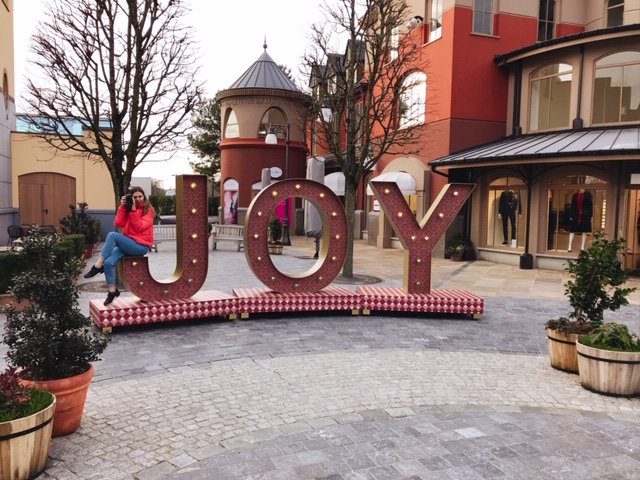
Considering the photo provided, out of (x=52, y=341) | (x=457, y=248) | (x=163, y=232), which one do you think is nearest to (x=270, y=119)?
(x=163, y=232)

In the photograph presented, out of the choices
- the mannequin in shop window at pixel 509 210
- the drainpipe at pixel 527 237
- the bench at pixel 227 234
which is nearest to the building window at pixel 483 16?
the drainpipe at pixel 527 237

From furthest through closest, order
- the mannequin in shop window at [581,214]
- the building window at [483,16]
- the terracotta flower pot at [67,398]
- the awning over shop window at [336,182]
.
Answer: the awning over shop window at [336,182] < the building window at [483,16] < the mannequin in shop window at [581,214] < the terracotta flower pot at [67,398]

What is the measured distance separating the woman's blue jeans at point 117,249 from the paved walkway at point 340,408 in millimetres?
1126

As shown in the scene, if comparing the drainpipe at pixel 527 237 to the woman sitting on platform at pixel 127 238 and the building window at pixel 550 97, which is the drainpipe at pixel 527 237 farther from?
the woman sitting on platform at pixel 127 238

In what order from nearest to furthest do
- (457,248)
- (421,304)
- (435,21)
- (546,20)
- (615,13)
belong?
(421,304) → (457,248) → (615,13) → (435,21) → (546,20)

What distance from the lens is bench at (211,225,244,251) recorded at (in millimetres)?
20734

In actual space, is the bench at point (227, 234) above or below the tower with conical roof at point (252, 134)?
below

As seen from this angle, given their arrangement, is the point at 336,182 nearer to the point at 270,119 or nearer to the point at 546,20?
the point at 270,119

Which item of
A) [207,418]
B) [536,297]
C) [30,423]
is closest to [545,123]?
[536,297]

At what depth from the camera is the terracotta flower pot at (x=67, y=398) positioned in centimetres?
433

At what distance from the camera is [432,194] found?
20078 mm

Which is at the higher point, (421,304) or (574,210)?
(574,210)

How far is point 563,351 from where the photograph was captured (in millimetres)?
6637

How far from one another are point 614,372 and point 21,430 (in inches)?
229
